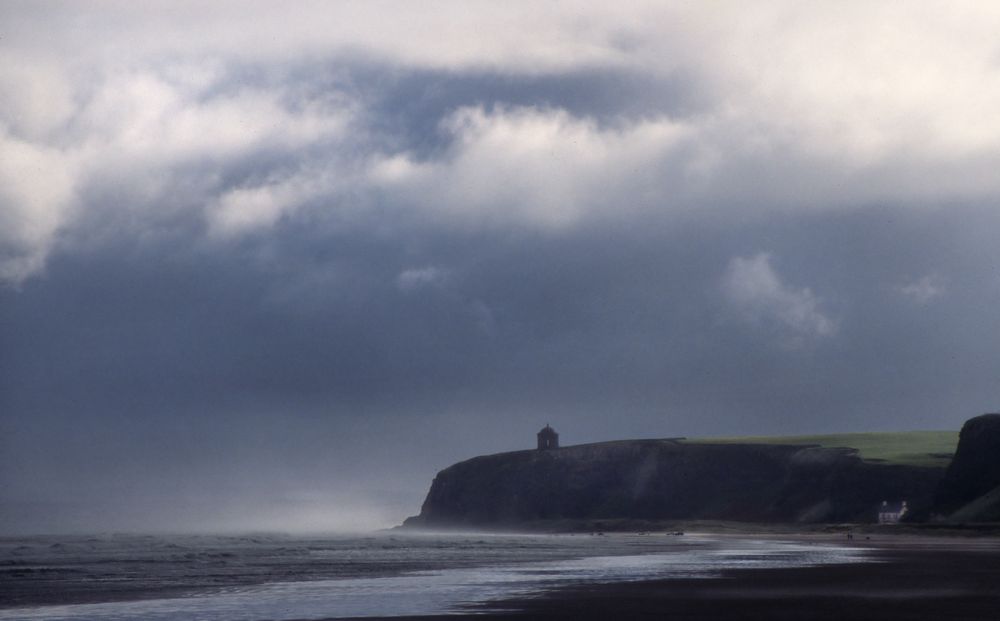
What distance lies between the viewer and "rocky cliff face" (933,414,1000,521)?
11681 centimetres

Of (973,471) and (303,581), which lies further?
(973,471)

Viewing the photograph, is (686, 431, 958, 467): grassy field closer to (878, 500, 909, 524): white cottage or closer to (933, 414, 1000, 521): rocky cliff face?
(878, 500, 909, 524): white cottage

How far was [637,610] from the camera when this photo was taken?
102 feet

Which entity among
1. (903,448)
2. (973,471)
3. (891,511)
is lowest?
(891,511)

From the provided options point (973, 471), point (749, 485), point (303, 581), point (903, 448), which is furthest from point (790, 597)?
point (903, 448)

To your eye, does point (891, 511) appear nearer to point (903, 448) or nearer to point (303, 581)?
point (903, 448)

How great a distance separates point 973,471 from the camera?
119688mm

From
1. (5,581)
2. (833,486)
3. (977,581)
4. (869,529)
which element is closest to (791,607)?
(977,581)

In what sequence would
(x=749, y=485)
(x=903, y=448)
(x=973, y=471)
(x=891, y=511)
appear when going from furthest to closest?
(x=903, y=448) < (x=749, y=485) < (x=891, y=511) < (x=973, y=471)

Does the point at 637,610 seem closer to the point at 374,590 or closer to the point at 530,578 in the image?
the point at 374,590

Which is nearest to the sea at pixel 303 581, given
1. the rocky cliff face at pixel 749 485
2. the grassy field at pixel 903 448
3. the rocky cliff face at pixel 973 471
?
the rocky cliff face at pixel 973 471

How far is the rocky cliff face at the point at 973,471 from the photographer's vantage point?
117 metres

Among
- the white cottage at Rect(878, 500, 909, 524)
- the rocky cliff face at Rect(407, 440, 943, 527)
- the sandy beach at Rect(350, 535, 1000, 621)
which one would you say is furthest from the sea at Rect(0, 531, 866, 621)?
the rocky cliff face at Rect(407, 440, 943, 527)

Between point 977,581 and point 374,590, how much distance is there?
807 inches
